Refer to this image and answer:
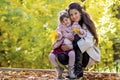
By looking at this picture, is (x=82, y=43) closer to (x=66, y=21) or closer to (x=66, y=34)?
(x=66, y=34)

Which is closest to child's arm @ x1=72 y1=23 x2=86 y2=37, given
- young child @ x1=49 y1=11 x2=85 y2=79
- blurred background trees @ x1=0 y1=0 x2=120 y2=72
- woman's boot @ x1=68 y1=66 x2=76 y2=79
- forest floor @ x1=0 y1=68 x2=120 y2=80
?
young child @ x1=49 y1=11 x2=85 y2=79

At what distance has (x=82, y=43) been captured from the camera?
14.3 ft

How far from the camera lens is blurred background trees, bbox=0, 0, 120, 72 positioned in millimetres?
8852

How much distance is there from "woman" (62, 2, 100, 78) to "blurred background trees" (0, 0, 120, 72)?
379cm

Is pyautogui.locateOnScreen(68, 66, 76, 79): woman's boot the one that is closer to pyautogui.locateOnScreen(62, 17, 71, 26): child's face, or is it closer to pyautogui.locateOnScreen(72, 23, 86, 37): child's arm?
pyautogui.locateOnScreen(72, 23, 86, 37): child's arm

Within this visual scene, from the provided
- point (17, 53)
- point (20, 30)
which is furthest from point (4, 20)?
point (17, 53)

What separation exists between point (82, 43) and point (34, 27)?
16.4 ft

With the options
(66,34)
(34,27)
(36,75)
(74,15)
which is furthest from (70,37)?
(34,27)

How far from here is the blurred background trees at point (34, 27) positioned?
885cm

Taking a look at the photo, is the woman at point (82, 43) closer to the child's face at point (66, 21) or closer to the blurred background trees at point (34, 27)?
the child's face at point (66, 21)

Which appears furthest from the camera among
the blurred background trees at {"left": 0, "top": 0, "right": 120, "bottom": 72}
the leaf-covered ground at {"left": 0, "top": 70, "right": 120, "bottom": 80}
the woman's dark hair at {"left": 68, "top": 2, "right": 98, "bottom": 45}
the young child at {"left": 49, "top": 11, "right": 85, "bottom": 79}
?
the blurred background trees at {"left": 0, "top": 0, "right": 120, "bottom": 72}

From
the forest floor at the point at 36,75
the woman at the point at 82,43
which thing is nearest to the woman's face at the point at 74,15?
the woman at the point at 82,43

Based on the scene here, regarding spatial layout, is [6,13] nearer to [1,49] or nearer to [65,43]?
[1,49]

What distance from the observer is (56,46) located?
443 cm
